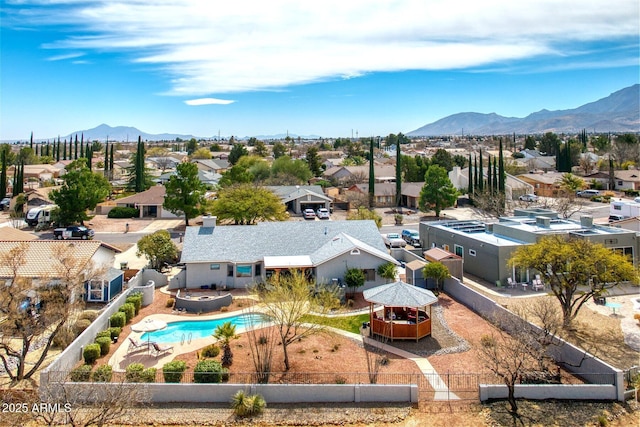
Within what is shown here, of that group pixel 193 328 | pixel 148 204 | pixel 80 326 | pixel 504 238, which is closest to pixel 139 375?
pixel 80 326

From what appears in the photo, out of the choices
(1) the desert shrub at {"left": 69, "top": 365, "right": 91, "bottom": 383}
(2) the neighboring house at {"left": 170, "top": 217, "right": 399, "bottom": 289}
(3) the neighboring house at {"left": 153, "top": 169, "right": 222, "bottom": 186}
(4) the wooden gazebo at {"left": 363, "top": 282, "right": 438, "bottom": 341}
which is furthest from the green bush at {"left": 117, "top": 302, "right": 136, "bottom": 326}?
(3) the neighboring house at {"left": 153, "top": 169, "right": 222, "bottom": 186}

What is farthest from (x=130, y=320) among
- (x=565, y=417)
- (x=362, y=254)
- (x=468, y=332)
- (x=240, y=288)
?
(x=565, y=417)

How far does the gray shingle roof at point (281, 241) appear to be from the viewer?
34.3 m

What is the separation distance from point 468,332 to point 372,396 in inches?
349

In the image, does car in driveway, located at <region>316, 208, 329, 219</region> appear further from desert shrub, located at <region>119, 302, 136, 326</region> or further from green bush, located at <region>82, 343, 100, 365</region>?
green bush, located at <region>82, 343, 100, 365</region>

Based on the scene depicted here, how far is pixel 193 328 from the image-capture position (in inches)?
→ 1078

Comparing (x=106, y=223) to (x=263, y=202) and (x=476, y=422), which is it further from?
(x=476, y=422)

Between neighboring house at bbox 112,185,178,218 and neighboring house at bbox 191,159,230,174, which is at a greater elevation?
neighboring house at bbox 191,159,230,174

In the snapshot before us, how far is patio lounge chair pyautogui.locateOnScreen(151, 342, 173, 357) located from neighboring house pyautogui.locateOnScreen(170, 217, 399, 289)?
30.6 feet

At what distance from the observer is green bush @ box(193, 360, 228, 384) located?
65.2 ft

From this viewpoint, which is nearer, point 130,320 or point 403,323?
point 403,323

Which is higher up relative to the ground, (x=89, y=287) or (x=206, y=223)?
(x=206, y=223)

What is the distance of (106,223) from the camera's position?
61.9m

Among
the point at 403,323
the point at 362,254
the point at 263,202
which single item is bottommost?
the point at 403,323
